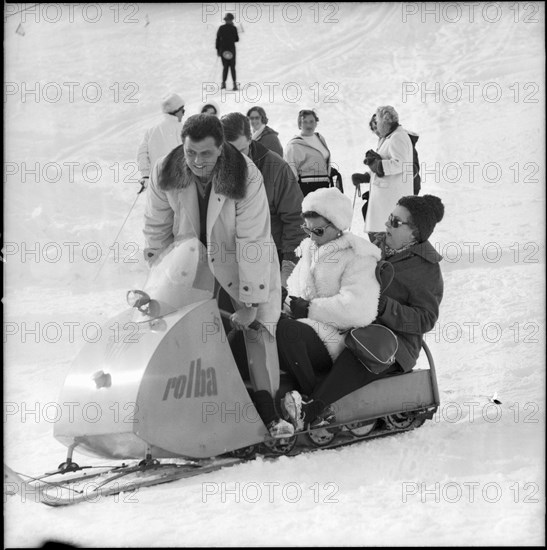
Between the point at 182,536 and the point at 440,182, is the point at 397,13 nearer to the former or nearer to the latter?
the point at 440,182

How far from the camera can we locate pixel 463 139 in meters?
15.6

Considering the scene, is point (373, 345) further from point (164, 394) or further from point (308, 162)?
point (308, 162)

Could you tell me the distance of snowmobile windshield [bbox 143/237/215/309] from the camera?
5078mm

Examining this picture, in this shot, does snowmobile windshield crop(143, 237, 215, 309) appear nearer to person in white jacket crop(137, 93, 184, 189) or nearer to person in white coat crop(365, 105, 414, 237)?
person in white coat crop(365, 105, 414, 237)

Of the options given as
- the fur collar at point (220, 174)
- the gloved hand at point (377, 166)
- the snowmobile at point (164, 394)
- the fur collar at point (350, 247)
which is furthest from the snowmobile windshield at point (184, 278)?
the gloved hand at point (377, 166)

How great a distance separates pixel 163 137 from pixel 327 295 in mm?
4319

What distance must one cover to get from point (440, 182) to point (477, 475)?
9.70 meters

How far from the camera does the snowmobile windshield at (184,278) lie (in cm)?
508

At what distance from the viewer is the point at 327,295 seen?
18.2 feet

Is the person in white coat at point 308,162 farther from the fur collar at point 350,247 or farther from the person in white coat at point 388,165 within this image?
the fur collar at point 350,247

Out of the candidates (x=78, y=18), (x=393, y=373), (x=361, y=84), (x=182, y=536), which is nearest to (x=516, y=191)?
(x=361, y=84)

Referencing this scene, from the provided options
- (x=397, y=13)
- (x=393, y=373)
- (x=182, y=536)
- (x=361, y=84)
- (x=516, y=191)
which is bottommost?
(x=182, y=536)

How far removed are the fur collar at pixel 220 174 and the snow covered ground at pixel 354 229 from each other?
133 cm

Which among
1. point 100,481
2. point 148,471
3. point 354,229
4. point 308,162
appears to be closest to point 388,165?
point 308,162
